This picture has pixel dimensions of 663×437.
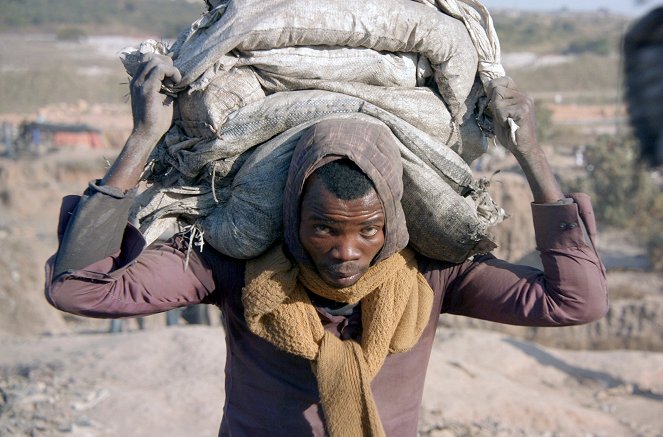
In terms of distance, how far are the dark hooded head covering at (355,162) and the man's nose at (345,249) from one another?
9 cm

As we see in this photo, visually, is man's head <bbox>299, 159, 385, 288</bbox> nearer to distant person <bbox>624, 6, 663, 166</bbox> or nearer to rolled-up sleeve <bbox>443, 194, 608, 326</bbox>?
rolled-up sleeve <bbox>443, 194, 608, 326</bbox>

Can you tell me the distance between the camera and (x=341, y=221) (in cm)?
196

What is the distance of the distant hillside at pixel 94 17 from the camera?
60.7 metres

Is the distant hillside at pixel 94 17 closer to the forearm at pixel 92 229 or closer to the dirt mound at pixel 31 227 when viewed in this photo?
the dirt mound at pixel 31 227

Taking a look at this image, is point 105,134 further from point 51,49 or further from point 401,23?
point 51,49

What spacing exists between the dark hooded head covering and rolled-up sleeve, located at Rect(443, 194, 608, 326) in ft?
1.03

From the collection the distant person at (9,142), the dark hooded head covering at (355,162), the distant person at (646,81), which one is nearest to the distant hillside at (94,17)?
the distant person at (9,142)

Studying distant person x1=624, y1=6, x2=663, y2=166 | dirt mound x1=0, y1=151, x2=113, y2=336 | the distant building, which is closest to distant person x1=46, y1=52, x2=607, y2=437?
distant person x1=624, y1=6, x2=663, y2=166

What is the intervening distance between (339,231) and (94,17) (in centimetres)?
6941

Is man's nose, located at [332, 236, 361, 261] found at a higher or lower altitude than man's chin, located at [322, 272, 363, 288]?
higher

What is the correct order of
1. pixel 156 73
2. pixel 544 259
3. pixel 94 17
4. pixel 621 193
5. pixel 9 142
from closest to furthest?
pixel 156 73
pixel 544 259
pixel 621 193
pixel 9 142
pixel 94 17

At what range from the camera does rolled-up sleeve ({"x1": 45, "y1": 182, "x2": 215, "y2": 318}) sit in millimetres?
1980

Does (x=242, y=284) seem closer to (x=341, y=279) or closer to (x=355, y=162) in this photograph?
(x=341, y=279)

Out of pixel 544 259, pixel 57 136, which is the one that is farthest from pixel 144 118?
pixel 57 136
